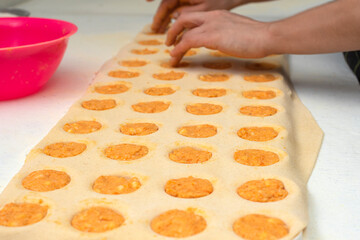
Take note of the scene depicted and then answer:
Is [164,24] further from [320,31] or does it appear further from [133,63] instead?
[320,31]

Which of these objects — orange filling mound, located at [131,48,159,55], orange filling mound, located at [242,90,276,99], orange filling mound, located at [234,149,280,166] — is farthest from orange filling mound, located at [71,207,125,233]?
orange filling mound, located at [131,48,159,55]

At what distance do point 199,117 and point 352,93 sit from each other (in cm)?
60

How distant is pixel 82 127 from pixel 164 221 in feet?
1.60

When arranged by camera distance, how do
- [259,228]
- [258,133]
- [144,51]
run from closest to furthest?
[259,228], [258,133], [144,51]

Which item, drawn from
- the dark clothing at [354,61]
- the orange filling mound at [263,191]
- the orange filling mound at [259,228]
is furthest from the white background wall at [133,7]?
the orange filling mound at [259,228]

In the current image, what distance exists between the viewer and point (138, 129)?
1.21m

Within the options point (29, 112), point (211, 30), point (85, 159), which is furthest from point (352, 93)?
point (29, 112)

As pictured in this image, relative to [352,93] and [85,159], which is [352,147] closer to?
[352,93]

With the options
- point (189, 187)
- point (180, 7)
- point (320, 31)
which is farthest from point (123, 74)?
point (189, 187)

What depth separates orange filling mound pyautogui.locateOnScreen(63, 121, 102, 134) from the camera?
121 centimetres

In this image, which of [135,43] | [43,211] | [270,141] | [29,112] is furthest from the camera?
[135,43]

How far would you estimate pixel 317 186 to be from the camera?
1.03 metres

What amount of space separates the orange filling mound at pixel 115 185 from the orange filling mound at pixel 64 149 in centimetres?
15

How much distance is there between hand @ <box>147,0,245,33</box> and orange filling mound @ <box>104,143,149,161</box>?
3.38 feet
